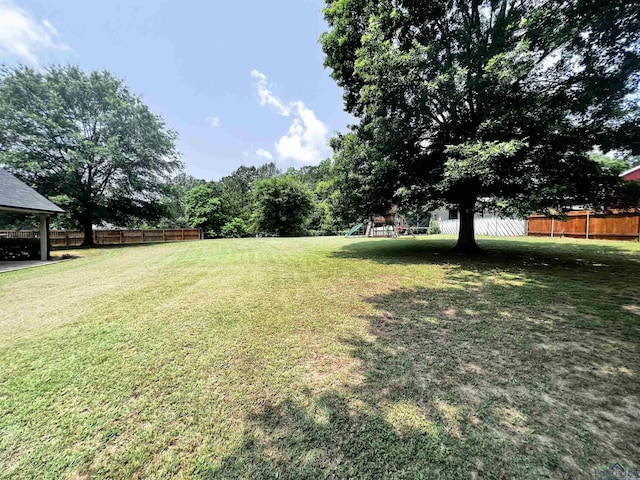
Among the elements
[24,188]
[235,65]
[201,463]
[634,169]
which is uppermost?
[235,65]

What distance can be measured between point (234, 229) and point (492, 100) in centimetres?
2868

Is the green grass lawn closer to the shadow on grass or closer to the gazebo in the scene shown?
the shadow on grass

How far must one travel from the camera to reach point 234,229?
31172mm

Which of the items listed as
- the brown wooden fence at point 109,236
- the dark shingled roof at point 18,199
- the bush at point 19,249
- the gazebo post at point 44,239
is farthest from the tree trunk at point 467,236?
the brown wooden fence at point 109,236

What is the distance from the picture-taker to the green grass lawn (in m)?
1.49

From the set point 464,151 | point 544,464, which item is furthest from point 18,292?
point 464,151

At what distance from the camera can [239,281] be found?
568 cm

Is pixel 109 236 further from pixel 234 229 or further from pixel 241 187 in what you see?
pixel 241 187

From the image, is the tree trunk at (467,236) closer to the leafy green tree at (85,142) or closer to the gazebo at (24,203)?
the gazebo at (24,203)

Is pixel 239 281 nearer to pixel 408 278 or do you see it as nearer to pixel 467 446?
pixel 408 278

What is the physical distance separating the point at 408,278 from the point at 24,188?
1662 cm

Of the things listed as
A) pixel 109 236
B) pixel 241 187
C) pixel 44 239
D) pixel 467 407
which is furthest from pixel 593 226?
pixel 241 187

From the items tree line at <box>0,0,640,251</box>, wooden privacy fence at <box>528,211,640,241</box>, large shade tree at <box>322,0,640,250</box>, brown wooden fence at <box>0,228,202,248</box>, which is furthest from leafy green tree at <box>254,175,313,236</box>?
wooden privacy fence at <box>528,211,640,241</box>

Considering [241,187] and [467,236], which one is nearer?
[467,236]
